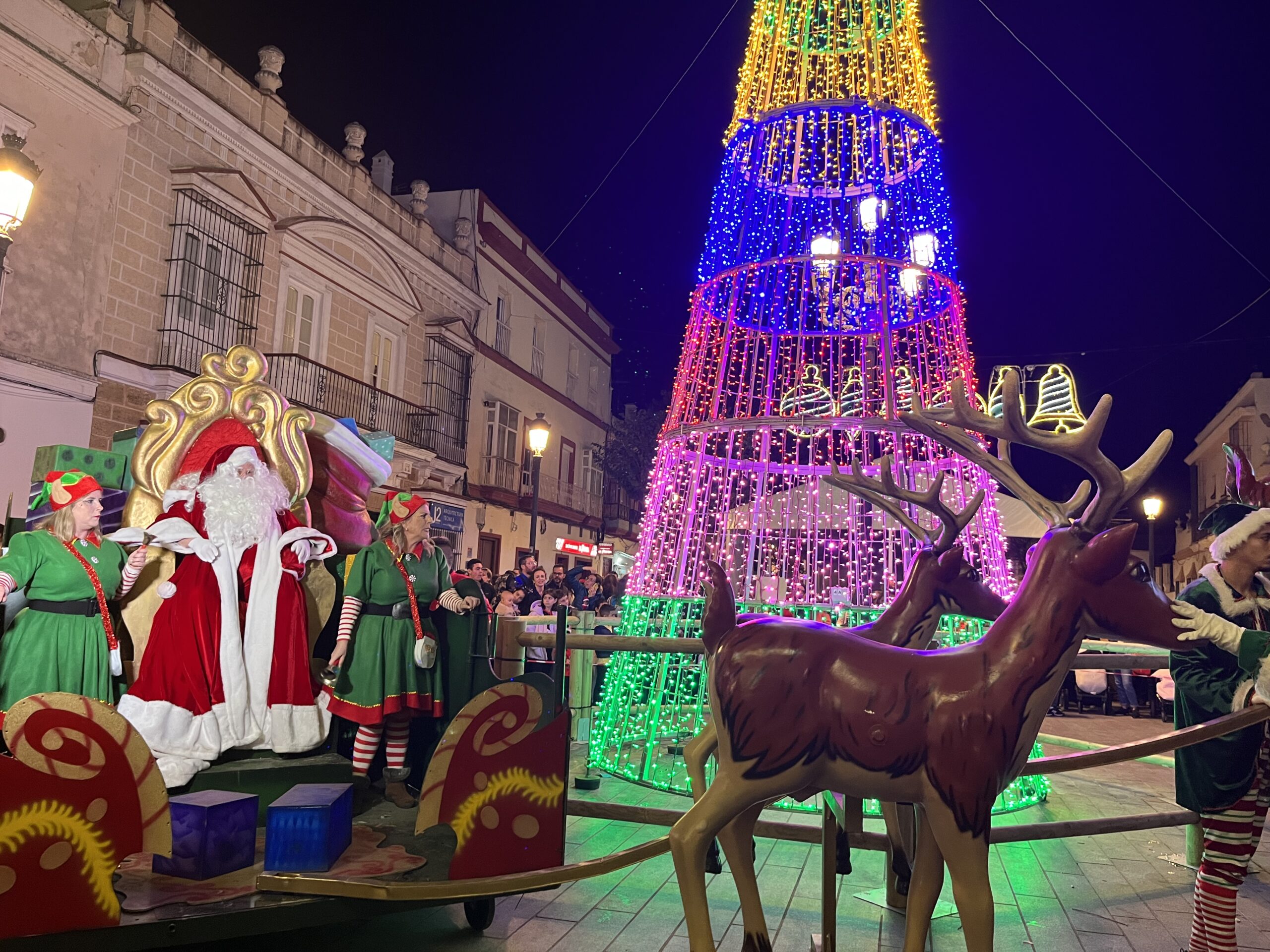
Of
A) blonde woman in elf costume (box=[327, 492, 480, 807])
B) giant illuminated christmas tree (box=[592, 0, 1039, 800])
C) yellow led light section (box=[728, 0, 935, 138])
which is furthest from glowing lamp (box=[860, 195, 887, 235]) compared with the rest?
blonde woman in elf costume (box=[327, 492, 480, 807])

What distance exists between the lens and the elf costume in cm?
415

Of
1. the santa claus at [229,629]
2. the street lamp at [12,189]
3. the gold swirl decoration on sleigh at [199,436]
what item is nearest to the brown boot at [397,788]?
the santa claus at [229,629]

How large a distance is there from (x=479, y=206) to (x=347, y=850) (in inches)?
738

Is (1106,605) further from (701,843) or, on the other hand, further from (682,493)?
(682,493)

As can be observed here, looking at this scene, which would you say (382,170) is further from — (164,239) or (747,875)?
(747,875)

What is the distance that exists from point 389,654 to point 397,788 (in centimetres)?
61

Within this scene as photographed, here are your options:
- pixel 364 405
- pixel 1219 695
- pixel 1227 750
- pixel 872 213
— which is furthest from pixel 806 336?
pixel 364 405

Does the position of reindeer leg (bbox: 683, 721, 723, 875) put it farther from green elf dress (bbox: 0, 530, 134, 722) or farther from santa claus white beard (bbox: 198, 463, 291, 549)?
green elf dress (bbox: 0, 530, 134, 722)

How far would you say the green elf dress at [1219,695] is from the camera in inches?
126

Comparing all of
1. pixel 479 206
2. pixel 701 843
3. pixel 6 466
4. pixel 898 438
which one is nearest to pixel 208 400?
pixel 701 843

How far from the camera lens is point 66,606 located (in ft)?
12.1

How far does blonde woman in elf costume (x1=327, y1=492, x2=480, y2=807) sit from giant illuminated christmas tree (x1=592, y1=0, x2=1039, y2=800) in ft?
7.22

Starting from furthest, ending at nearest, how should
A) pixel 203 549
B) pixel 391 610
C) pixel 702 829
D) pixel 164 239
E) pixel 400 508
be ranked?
pixel 164 239, pixel 400 508, pixel 391 610, pixel 203 549, pixel 702 829

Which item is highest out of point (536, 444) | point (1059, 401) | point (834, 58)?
point (834, 58)
